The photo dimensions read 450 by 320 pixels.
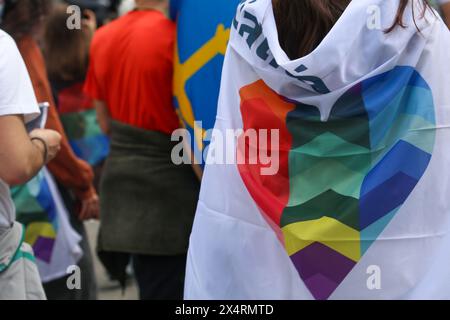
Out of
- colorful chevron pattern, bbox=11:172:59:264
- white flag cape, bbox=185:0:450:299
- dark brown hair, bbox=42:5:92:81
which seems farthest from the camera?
dark brown hair, bbox=42:5:92:81

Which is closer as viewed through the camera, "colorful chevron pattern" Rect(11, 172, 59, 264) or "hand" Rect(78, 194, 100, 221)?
"colorful chevron pattern" Rect(11, 172, 59, 264)

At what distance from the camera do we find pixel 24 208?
3523 millimetres

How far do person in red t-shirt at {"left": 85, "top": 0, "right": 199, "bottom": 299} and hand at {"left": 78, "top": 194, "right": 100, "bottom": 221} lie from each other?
258mm

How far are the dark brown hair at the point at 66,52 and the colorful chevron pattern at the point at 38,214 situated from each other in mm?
1349

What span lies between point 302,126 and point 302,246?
28 cm

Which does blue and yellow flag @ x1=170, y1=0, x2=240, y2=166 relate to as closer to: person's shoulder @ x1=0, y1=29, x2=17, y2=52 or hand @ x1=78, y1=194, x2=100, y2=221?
person's shoulder @ x1=0, y1=29, x2=17, y2=52

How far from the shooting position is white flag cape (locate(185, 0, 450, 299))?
2.07 m

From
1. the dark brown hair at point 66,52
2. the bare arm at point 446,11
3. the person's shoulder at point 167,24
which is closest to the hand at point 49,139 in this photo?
the person's shoulder at point 167,24

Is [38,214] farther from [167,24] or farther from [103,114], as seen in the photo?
[167,24]

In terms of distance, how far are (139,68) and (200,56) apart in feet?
1.47

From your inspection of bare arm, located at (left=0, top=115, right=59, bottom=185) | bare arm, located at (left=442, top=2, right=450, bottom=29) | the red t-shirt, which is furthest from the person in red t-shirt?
bare arm, located at (left=442, top=2, right=450, bottom=29)

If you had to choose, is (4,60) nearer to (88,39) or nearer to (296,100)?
(296,100)

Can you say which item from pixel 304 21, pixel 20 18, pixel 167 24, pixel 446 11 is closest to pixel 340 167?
pixel 304 21

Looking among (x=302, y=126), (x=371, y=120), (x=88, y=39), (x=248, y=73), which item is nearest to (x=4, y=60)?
(x=248, y=73)
